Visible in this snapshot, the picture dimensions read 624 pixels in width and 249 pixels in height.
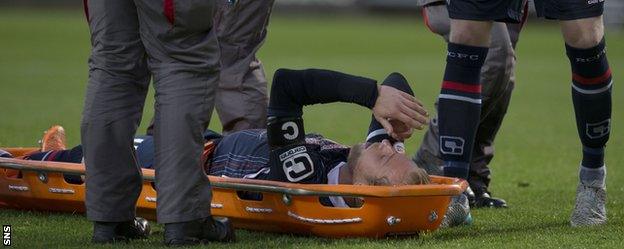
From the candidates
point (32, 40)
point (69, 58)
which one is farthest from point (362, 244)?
point (32, 40)

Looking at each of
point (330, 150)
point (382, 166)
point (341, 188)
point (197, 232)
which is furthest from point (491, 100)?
point (197, 232)

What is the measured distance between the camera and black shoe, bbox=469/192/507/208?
20.6 feet

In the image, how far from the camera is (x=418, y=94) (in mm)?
13680

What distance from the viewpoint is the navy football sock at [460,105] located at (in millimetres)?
5426

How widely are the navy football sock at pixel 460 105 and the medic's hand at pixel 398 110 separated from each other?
60cm

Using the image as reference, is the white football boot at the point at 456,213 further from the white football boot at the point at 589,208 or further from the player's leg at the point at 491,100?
the player's leg at the point at 491,100

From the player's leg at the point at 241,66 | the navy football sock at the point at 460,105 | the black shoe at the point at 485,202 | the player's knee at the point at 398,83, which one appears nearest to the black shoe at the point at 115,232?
the player's knee at the point at 398,83

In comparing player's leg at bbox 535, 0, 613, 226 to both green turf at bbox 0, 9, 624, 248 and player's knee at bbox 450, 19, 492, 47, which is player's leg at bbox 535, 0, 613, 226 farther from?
player's knee at bbox 450, 19, 492, 47

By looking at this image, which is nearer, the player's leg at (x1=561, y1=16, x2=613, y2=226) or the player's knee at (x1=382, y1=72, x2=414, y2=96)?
the player's knee at (x1=382, y1=72, x2=414, y2=96)

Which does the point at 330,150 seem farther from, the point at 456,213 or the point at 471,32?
the point at 471,32

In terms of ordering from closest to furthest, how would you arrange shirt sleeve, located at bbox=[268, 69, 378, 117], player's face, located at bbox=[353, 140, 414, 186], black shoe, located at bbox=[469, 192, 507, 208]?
shirt sleeve, located at bbox=[268, 69, 378, 117] → player's face, located at bbox=[353, 140, 414, 186] → black shoe, located at bbox=[469, 192, 507, 208]

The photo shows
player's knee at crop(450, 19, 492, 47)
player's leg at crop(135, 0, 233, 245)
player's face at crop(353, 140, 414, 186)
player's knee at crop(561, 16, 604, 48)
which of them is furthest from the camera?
player's knee at crop(450, 19, 492, 47)

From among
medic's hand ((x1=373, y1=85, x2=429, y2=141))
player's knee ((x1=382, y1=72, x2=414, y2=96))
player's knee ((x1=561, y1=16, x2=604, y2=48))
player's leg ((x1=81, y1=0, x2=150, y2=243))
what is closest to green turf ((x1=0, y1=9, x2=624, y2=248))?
player's leg ((x1=81, y1=0, x2=150, y2=243))

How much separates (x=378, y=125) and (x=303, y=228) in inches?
22.3
